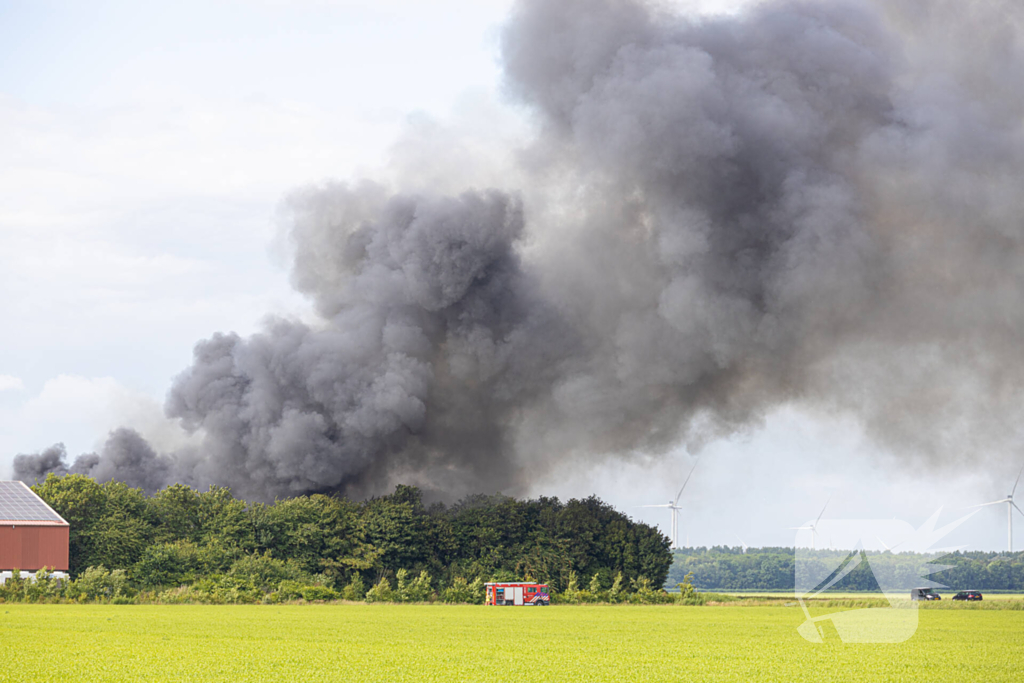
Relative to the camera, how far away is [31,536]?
60688 millimetres

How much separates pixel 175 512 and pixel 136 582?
6.64 m

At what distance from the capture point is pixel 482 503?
254 feet

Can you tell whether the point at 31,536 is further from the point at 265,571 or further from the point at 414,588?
the point at 414,588

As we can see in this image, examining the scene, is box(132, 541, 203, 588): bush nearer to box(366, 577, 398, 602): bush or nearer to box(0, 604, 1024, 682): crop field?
box(366, 577, 398, 602): bush

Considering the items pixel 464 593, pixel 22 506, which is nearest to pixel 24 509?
pixel 22 506

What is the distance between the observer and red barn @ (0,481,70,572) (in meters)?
60.0

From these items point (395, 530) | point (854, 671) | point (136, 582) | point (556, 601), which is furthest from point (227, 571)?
point (854, 671)

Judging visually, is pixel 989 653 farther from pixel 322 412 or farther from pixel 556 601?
pixel 322 412

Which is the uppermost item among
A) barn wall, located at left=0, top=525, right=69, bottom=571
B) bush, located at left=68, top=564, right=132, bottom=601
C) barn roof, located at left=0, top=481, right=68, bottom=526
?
barn roof, located at left=0, top=481, right=68, bottom=526

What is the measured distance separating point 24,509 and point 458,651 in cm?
4456

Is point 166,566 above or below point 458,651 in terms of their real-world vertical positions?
above

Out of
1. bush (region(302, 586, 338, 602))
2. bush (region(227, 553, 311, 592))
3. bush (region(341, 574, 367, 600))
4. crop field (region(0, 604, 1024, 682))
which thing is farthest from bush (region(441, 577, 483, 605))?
crop field (region(0, 604, 1024, 682))

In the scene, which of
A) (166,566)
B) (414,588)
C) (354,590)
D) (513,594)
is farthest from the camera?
(414,588)

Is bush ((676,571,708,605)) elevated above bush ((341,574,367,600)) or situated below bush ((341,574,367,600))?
below
